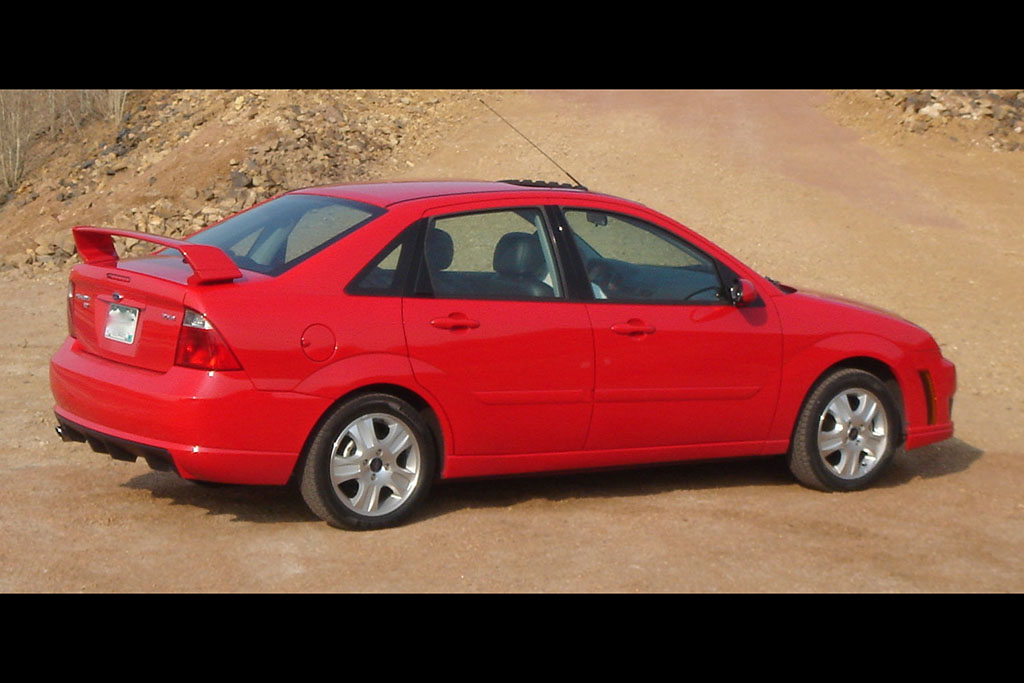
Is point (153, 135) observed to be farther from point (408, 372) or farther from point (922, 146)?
point (408, 372)

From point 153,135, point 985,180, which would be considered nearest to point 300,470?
point 985,180

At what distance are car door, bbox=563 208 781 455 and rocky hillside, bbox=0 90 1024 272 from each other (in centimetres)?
1037

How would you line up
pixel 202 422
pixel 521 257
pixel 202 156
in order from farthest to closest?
pixel 202 156 < pixel 521 257 < pixel 202 422

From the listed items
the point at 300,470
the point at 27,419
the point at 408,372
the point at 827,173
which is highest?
the point at 827,173

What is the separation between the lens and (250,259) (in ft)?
20.7

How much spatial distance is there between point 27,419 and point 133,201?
1056 cm

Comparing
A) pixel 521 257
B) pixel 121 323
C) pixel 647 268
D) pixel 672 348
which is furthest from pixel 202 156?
pixel 672 348

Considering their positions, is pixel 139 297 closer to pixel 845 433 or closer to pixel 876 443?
pixel 845 433

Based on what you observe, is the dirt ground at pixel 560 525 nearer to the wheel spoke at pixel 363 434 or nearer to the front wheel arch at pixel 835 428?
the front wheel arch at pixel 835 428

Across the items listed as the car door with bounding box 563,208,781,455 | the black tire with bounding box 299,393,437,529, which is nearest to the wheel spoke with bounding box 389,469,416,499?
the black tire with bounding box 299,393,437,529

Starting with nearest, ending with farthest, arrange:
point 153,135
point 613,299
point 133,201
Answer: point 613,299 < point 133,201 < point 153,135

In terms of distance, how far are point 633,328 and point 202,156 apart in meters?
14.6

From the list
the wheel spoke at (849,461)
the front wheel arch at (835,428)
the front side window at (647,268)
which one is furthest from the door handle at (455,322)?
the wheel spoke at (849,461)

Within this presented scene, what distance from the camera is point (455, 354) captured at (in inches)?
245
